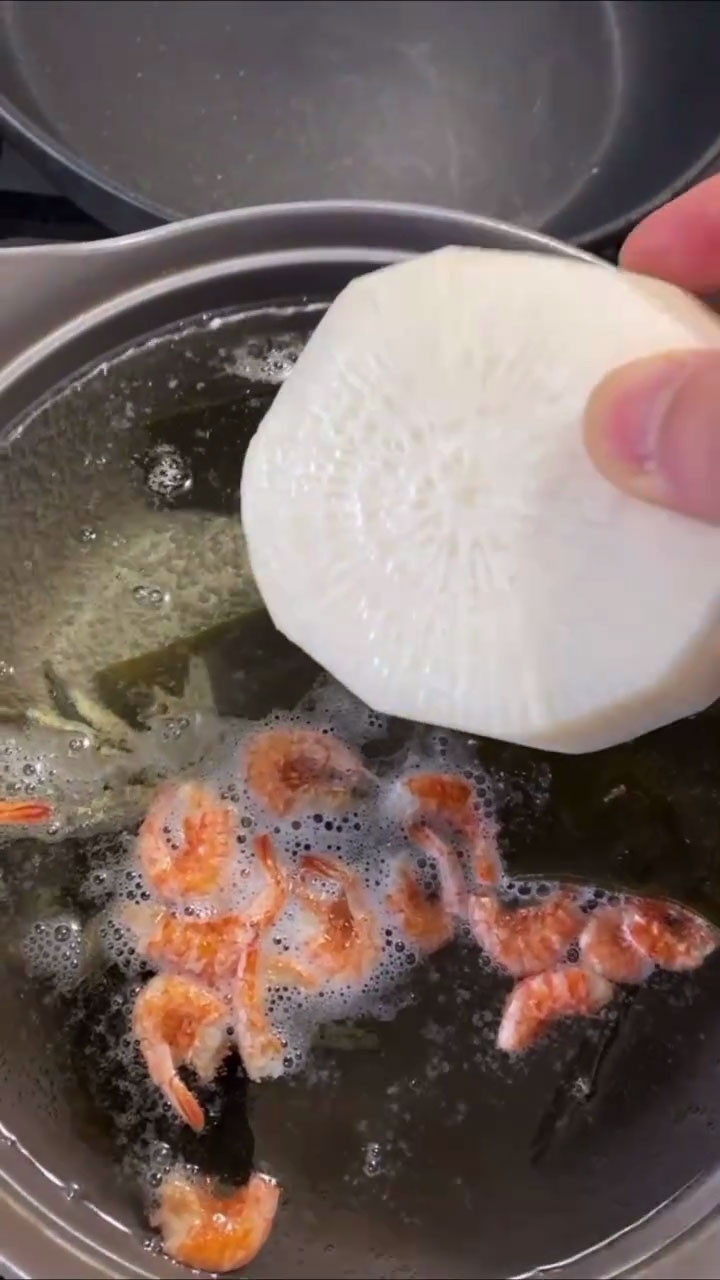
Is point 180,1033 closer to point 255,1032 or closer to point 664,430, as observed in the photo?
point 255,1032

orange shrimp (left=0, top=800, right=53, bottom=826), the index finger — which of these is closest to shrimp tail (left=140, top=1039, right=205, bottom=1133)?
orange shrimp (left=0, top=800, right=53, bottom=826)

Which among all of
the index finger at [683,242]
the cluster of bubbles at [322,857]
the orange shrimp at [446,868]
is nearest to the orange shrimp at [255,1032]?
the cluster of bubbles at [322,857]

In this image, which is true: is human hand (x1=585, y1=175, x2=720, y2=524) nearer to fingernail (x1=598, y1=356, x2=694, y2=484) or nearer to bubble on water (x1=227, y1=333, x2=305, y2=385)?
fingernail (x1=598, y1=356, x2=694, y2=484)

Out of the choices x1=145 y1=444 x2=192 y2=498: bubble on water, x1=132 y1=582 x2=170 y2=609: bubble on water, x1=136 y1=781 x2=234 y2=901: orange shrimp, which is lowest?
x1=136 y1=781 x2=234 y2=901: orange shrimp

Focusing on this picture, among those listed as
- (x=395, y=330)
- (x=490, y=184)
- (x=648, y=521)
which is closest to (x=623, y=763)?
(x=648, y=521)

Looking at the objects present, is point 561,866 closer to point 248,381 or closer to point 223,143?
point 248,381

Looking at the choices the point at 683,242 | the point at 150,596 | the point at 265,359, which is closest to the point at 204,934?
the point at 150,596
